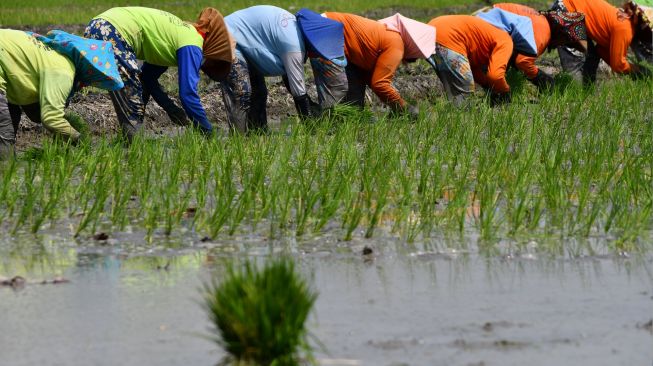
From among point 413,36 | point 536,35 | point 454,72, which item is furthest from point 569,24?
point 413,36

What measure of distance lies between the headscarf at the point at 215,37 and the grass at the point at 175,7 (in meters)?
5.49

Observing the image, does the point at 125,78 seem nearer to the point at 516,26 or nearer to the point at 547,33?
the point at 516,26

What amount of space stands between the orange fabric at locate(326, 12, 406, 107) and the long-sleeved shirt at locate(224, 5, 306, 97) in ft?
1.66

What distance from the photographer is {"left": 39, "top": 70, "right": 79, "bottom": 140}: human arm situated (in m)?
6.05

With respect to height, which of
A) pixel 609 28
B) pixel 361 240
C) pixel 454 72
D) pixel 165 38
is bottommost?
pixel 454 72

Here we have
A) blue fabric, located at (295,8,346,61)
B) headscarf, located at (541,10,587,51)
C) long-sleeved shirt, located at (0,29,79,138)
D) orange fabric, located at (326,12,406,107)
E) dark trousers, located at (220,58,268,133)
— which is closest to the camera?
long-sleeved shirt, located at (0,29,79,138)

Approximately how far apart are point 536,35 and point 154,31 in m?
3.47

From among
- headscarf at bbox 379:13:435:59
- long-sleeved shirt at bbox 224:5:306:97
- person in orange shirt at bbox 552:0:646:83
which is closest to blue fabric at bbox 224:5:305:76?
long-sleeved shirt at bbox 224:5:306:97

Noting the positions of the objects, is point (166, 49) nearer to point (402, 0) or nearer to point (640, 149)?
point (640, 149)

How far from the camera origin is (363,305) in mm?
3797

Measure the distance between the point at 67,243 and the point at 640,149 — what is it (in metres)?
3.64

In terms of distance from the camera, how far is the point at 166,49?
22.3 feet

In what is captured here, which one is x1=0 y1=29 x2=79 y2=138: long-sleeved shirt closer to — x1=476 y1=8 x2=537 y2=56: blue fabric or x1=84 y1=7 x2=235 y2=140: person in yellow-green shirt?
x1=84 y1=7 x2=235 y2=140: person in yellow-green shirt

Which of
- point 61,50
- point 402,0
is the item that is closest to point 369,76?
point 61,50
